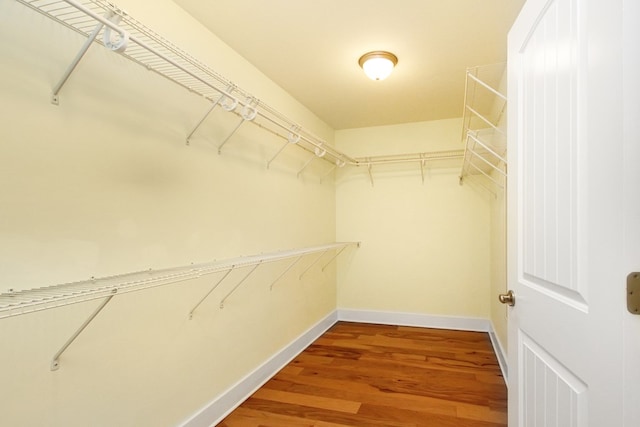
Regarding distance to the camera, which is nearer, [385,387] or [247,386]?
[247,386]

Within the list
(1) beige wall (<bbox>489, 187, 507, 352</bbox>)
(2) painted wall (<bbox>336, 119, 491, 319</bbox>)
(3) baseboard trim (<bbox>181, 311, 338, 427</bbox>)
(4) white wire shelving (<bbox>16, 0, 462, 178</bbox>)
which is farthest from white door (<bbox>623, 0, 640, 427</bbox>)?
(2) painted wall (<bbox>336, 119, 491, 319</bbox>)

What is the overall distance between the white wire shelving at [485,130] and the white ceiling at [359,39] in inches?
4.9

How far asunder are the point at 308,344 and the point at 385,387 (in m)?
0.97

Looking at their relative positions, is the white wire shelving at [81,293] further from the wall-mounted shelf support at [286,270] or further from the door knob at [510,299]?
the door knob at [510,299]

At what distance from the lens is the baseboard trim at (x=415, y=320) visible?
3432 millimetres

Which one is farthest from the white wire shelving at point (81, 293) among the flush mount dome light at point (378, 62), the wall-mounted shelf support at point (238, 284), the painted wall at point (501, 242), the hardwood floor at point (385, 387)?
the painted wall at point (501, 242)

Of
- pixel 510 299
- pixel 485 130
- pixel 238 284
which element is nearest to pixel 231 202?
pixel 238 284

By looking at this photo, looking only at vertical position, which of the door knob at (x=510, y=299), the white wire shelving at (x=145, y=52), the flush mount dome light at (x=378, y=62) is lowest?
the door knob at (x=510, y=299)

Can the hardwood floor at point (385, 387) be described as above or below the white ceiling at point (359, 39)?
below

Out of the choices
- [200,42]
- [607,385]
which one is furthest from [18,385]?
[200,42]

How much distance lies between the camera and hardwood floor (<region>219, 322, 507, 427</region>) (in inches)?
75.4

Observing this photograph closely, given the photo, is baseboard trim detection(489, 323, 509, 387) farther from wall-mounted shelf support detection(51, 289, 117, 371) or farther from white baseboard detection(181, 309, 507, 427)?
wall-mounted shelf support detection(51, 289, 117, 371)

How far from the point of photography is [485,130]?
2377 millimetres

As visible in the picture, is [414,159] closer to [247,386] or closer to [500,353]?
[500,353]
